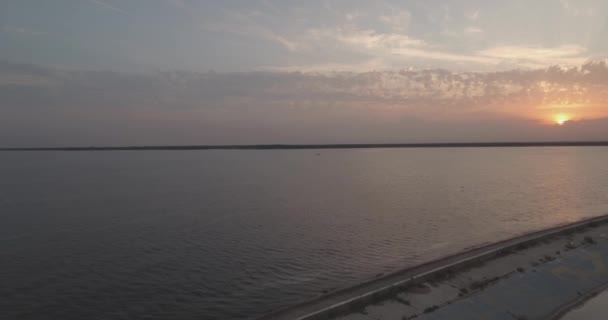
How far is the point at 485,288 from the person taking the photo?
1318 cm

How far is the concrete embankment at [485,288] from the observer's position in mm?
11500

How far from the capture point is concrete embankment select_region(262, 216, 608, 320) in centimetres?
1150

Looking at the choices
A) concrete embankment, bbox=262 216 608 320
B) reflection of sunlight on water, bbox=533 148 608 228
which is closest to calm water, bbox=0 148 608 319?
reflection of sunlight on water, bbox=533 148 608 228

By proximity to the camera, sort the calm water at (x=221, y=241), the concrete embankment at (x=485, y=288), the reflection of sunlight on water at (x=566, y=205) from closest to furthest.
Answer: the concrete embankment at (x=485, y=288) < the calm water at (x=221, y=241) < the reflection of sunlight on water at (x=566, y=205)

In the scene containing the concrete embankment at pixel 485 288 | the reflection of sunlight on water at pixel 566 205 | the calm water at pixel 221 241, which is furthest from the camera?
the reflection of sunlight on water at pixel 566 205

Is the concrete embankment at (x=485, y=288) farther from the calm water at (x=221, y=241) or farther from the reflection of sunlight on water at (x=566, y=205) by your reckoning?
the reflection of sunlight on water at (x=566, y=205)

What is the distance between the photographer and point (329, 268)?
17641 millimetres

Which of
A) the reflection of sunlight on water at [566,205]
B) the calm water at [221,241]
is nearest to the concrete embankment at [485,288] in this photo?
the calm water at [221,241]

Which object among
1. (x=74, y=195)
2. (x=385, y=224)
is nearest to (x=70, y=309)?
(x=385, y=224)

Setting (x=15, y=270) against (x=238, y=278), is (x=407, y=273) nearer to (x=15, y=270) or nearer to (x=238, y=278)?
(x=238, y=278)

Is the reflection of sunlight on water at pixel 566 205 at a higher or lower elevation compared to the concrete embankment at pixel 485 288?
lower

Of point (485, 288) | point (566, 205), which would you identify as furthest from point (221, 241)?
point (566, 205)

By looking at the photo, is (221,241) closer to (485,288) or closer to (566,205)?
(485,288)

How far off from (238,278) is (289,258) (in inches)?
134
